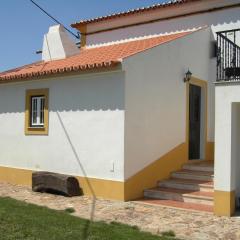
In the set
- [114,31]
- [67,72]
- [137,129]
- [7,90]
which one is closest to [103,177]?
[137,129]

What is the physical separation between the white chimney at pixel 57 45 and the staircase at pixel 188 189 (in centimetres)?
611

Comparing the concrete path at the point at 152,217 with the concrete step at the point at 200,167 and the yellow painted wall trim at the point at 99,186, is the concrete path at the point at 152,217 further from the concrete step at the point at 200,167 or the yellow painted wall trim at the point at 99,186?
the concrete step at the point at 200,167

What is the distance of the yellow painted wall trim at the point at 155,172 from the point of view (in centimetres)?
1107

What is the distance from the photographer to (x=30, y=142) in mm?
13602

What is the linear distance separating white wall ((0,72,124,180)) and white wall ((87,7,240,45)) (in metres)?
4.62

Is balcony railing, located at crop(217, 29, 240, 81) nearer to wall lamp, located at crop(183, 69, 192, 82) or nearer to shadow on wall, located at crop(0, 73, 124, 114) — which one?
wall lamp, located at crop(183, 69, 192, 82)

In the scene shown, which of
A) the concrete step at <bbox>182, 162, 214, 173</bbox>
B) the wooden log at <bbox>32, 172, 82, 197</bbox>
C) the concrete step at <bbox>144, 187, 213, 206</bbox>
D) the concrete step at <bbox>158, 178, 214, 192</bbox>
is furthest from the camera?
the concrete step at <bbox>182, 162, 214, 173</bbox>

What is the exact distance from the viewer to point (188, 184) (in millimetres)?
11445

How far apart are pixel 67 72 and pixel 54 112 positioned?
1343 millimetres

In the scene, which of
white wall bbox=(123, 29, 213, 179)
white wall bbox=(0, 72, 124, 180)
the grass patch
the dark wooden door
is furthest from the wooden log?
the dark wooden door

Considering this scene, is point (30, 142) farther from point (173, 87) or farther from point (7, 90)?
point (173, 87)

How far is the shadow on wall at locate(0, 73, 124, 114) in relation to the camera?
11.1 m

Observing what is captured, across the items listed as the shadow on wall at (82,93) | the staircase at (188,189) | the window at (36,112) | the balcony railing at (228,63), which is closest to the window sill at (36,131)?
the window at (36,112)

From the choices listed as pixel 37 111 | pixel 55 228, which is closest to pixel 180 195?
pixel 55 228
